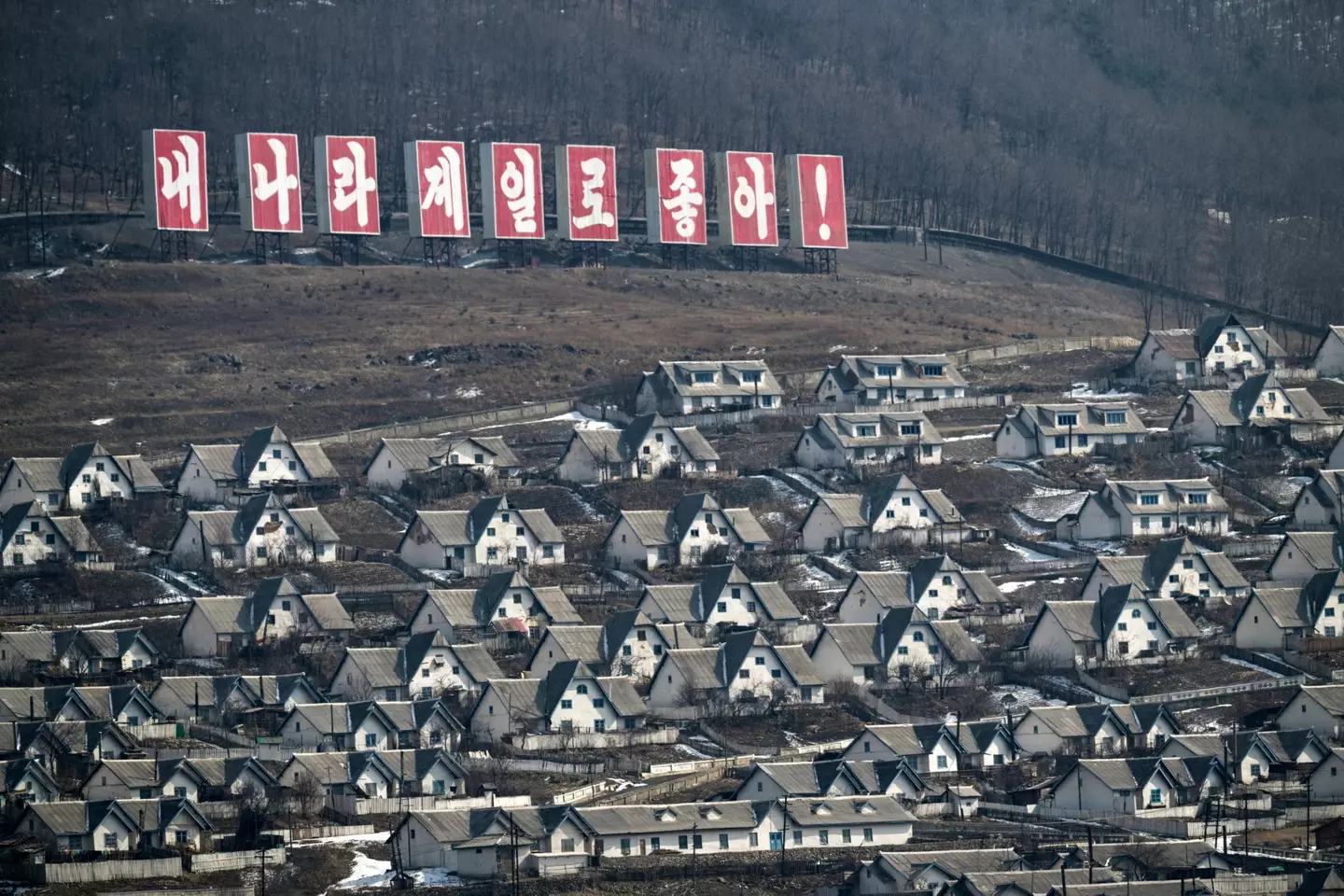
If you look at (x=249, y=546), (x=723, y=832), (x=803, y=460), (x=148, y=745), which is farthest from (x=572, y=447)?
(x=723, y=832)

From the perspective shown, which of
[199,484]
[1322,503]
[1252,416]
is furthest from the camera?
[1252,416]

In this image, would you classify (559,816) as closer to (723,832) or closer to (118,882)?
(723,832)

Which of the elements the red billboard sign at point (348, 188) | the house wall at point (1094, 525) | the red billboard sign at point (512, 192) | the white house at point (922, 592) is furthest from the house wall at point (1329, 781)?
the red billboard sign at point (348, 188)

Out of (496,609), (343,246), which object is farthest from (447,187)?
(496,609)

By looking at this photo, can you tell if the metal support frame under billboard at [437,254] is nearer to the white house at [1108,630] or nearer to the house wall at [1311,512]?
the house wall at [1311,512]

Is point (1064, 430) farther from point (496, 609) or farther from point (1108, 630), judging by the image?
point (496, 609)

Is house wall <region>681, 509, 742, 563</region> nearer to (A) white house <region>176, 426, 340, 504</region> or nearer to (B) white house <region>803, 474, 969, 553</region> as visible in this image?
(B) white house <region>803, 474, 969, 553</region>
